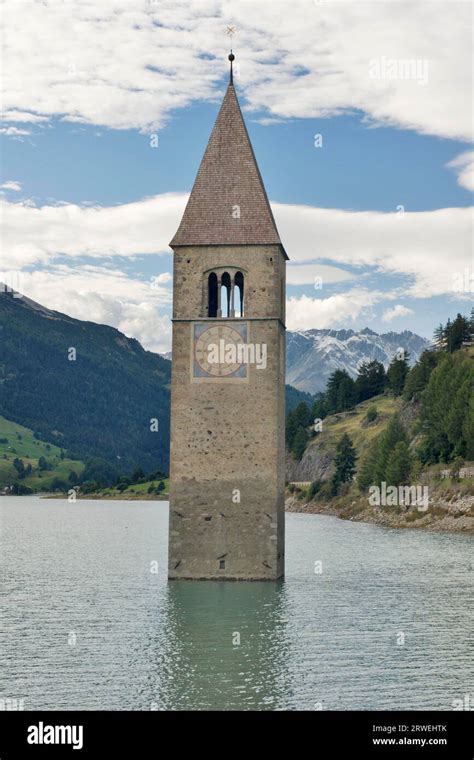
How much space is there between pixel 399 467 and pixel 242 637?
95.4 metres

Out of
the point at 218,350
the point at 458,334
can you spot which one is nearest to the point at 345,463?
the point at 458,334

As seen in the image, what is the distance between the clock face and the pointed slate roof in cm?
441

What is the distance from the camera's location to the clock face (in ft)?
179

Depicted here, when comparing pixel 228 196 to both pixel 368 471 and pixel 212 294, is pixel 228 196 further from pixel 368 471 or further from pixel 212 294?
pixel 368 471

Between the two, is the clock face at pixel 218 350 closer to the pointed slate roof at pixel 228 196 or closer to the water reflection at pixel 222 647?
the pointed slate roof at pixel 228 196

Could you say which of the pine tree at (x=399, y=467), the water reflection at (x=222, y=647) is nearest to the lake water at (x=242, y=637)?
the water reflection at (x=222, y=647)

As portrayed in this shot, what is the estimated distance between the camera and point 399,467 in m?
136

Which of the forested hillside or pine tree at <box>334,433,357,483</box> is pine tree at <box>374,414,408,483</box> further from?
pine tree at <box>334,433,357,483</box>

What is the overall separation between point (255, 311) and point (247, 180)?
7499mm

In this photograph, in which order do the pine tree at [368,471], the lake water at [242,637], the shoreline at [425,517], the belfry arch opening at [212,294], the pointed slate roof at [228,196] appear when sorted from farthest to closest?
the pine tree at [368,471], the shoreline at [425,517], the belfry arch opening at [212,294], the pointed slate roof at [228,196], the lake water at [242,637]

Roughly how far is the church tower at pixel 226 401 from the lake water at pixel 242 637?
6.72ft

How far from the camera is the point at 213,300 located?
55875mm

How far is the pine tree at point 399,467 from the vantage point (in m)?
136
